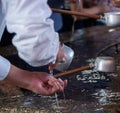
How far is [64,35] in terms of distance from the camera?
378cm

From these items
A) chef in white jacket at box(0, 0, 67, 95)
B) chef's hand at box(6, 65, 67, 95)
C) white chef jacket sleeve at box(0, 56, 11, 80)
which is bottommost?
chef's hand at box(6, 65, 67, 95)

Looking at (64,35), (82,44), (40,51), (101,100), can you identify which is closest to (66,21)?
(64,35)

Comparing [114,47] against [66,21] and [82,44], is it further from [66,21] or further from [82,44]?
[66,21]

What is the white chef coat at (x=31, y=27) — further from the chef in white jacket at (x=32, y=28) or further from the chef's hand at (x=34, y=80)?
the chef's hand at (x=34, y=80)

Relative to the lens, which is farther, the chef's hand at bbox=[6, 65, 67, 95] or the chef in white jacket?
the chef's hand at bbox=[6, 65, 67, 95]

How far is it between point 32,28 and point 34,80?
1.24 feet

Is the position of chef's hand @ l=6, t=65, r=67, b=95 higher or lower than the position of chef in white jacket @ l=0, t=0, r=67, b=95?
lower

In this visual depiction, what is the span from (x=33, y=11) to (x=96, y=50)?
70.2 inches

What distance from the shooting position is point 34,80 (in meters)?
1.71

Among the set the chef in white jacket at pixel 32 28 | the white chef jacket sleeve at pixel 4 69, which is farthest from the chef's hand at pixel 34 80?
the chef in white jacket at pixel 32 28

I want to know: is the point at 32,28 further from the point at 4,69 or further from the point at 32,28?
the point at 4,69

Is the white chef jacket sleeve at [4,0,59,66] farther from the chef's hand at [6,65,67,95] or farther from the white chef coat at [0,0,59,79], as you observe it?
the chef's hand at [6,65,67,95]

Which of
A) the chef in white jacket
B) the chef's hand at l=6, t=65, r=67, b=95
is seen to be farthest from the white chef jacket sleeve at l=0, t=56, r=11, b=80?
the chef in white jacket

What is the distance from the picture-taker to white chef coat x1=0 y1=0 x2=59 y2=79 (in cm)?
137
